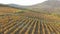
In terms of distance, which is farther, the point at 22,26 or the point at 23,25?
the point at 23,25

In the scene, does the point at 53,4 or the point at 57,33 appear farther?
the point at 53,4

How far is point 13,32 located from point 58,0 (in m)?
16.0

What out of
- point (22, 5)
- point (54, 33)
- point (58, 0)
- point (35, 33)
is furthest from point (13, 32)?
point (58, 0)

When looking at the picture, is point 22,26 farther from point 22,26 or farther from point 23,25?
point 23,25

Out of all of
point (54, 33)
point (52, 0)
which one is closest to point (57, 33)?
point (54, 33)

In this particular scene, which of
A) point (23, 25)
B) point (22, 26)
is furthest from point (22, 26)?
point (23, 25)

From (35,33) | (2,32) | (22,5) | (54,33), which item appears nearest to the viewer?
(2,32)

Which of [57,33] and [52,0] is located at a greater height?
[57,33]


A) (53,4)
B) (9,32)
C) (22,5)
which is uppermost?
(9,32)

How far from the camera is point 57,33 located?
14.6ft

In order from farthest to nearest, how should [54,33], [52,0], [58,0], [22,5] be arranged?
[52,0] < [58,0] < [22,5] < [54,33]

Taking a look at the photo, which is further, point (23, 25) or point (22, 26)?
point (23, 25)

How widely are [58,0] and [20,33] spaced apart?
1593cm

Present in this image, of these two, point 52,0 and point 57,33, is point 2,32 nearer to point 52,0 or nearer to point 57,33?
point 57,33
